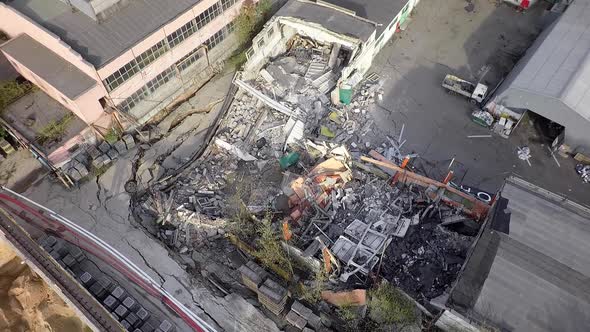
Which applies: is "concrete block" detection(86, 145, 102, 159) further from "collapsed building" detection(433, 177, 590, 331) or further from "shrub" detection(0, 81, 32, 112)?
"collapsed building" detection(433, 177, 590, 331)

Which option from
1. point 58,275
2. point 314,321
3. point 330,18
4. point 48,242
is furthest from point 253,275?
point 330,18

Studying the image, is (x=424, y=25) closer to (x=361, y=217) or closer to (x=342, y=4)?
(x=342, y=4)

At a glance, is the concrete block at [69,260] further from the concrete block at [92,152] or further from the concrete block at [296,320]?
the concrete block at [296,320]

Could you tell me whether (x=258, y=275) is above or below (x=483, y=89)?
below

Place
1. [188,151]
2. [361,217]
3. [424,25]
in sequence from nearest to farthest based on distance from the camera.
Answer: [361,217] → [188,151] → [424,25]

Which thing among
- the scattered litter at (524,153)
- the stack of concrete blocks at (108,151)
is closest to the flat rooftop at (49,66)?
the stack of concrete blocks at (108,151)

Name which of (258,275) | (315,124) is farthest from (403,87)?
(258,275)
